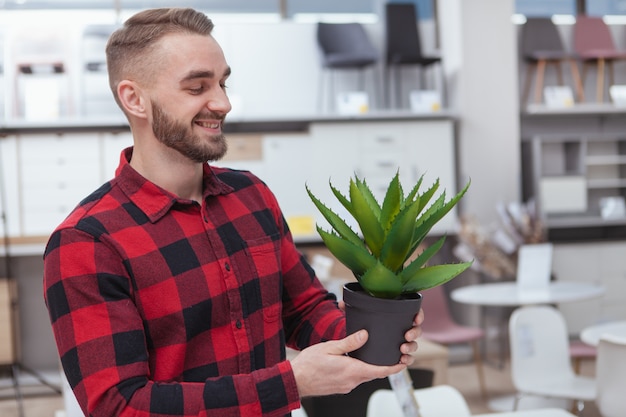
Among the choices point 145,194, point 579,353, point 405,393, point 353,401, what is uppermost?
point 145,194

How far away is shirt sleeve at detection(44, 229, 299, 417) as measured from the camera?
1.10 m

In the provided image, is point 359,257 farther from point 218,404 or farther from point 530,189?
point 530,189

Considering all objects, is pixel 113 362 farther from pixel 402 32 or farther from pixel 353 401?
pixel 402 32

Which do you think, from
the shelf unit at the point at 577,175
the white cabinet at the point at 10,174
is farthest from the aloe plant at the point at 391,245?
the shelf unit at the point at 577,175

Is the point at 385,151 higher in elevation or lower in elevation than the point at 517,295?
higher

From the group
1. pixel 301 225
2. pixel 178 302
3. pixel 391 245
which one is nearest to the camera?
pixel 391 245

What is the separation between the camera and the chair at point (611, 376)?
301cm

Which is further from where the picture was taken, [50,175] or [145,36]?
[50,175]

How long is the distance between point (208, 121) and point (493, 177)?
18.2 ft

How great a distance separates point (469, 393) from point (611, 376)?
2.21 m

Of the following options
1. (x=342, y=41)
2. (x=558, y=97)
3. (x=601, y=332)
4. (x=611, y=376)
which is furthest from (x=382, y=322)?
(x=558, y=97)

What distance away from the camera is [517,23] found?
282 inches

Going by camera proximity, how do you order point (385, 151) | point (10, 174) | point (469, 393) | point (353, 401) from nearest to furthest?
point (353, 401), point (469, 393), point (10, 174), point (385, 151)

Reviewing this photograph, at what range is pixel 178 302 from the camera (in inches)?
47.7
